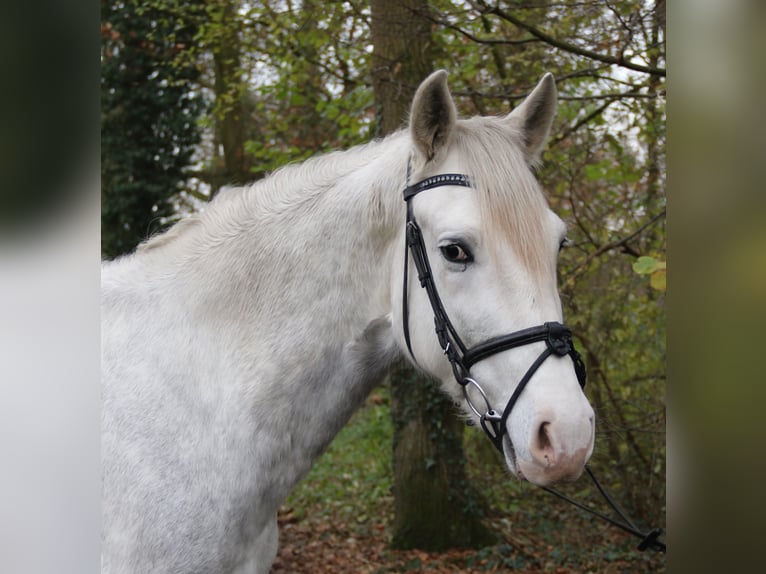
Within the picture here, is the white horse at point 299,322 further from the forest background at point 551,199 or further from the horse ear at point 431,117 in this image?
the forest background at point 551,199

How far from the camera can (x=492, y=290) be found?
205 cm

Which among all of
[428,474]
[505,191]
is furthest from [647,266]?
[428,474]

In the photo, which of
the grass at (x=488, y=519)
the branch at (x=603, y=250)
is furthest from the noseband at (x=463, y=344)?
the grass at (x=488, y=519)

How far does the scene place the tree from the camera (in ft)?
32.9

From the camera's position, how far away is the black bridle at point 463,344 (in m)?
1.94

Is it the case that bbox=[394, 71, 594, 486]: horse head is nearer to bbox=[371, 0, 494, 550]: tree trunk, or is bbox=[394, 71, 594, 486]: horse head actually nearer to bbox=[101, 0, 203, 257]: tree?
bbox=[371, 0, 494, 550]: tree trunk

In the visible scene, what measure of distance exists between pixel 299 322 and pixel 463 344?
2.10 feet

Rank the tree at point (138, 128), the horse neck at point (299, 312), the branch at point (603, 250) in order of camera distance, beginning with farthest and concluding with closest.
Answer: the tree at point (138, 128) → the branch at point (603, 250) → the horse neck at point (299, 312)

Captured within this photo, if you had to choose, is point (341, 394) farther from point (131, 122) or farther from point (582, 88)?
point (131, 122)

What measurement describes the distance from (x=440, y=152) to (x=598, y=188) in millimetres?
4355

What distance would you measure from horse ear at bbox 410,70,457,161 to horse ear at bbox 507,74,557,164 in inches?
13.0
